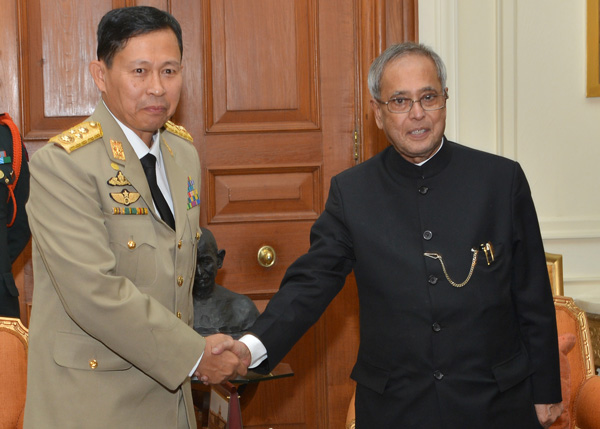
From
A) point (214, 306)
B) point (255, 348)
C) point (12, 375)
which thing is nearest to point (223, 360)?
point (255, 348)

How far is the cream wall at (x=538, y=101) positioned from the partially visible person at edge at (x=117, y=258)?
6.53ft

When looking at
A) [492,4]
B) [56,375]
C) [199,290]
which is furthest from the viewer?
[492,4]

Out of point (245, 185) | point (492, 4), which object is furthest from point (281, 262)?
point (492, 4)

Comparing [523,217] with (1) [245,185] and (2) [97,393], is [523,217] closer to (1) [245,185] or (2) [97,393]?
(2) [97,393]

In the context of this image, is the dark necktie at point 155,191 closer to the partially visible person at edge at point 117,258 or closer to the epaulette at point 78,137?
the partially visible person at edge at point 117,258

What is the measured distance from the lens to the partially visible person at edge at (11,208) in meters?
3.22

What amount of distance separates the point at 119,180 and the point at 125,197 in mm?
45

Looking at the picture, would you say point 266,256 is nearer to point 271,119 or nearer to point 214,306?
point 271,119

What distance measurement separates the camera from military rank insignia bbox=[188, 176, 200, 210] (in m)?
2.08

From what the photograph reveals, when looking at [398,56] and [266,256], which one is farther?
[266,256]

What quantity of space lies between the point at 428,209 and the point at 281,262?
6.24ft

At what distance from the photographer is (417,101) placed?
2.01m

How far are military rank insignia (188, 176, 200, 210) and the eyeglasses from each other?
56cm

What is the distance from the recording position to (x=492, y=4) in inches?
145
